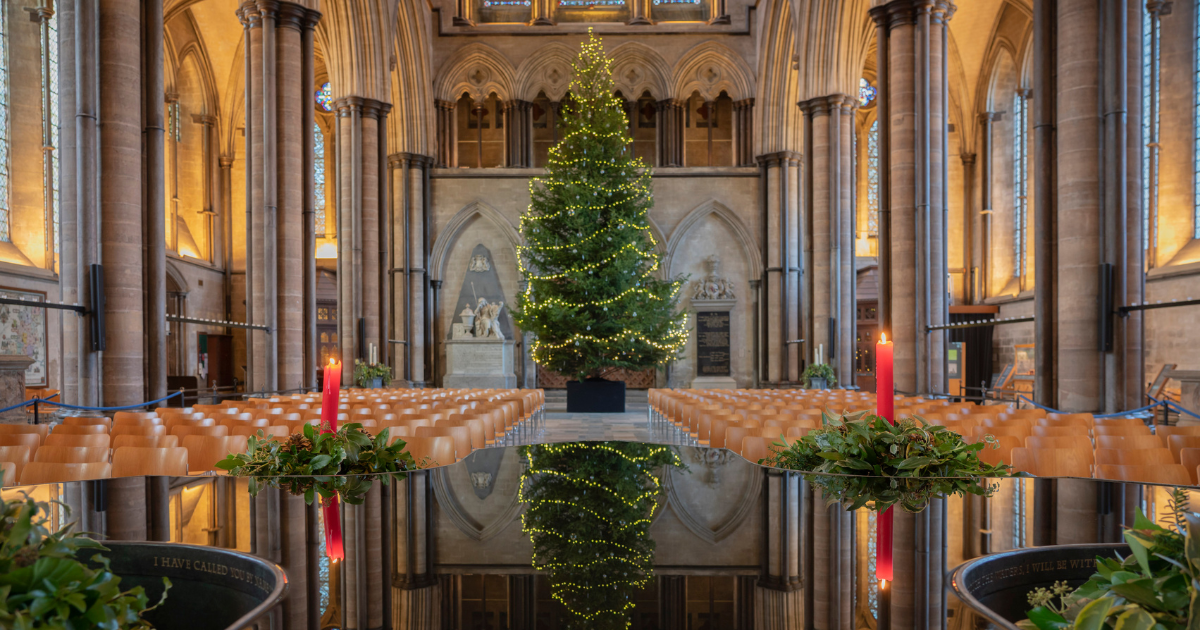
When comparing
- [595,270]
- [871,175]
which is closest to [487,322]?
[595,270]

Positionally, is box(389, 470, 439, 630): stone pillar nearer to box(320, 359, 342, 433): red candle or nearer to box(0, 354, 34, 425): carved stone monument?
box(320, 359, 342, 433): red candle

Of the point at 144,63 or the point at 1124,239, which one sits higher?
the point at 144,63

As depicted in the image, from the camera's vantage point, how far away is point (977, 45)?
83.1 ft

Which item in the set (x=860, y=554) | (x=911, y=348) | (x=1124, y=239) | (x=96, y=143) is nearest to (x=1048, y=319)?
(x=1124, y=239)

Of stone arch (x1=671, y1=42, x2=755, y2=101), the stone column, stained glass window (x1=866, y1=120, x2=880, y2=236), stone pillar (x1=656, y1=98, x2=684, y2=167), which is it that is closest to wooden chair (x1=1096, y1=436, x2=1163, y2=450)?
the stone column

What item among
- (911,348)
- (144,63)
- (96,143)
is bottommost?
(911,348)

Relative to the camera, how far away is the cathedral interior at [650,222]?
208 centimetres

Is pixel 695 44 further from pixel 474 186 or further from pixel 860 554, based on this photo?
pixel 860 554

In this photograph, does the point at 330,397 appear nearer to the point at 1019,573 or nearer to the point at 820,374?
the point at 1019,573

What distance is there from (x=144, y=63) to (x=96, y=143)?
151 centimetres

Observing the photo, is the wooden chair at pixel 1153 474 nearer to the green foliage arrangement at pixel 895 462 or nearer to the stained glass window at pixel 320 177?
the green foliage arrangement at pixel 895 462

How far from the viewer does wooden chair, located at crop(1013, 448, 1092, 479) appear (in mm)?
4160

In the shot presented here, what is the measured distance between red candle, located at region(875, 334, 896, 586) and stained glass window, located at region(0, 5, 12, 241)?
2114 centimetres

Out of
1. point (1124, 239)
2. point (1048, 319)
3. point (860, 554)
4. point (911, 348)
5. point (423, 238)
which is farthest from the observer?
point (423, 238)
